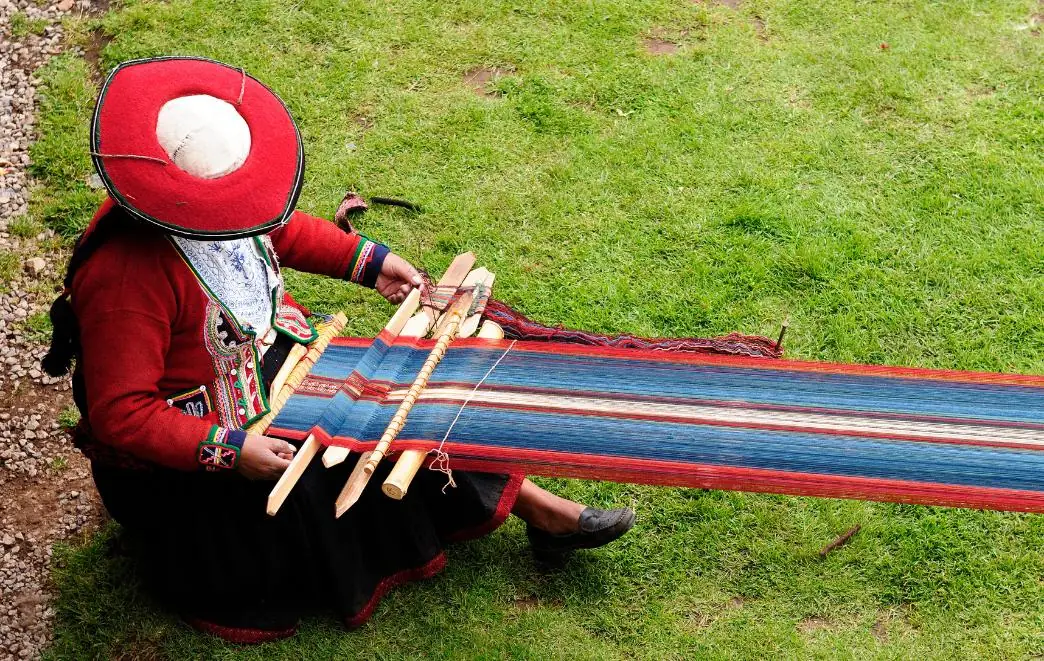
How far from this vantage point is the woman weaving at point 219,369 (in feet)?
7.30

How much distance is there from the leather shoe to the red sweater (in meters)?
1.05

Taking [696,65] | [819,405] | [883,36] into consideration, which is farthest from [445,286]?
[883,36]

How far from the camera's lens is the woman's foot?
3146 mm

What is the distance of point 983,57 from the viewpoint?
4891 millimetres

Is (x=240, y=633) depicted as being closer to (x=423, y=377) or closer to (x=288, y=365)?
(x=288, y=365)

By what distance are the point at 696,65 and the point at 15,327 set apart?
11.3 ft

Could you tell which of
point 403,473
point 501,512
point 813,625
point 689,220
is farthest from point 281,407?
point 689,220

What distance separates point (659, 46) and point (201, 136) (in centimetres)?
339

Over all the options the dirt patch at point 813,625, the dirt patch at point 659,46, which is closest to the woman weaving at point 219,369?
the dirt patch at point 813,625

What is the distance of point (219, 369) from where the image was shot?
2703mm

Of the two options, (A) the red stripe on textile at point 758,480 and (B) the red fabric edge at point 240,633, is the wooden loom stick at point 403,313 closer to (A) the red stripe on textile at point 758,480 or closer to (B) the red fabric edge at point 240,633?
(A) the red stripe on textile at point 758,480

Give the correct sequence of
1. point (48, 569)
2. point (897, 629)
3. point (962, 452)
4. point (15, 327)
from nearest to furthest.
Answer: point (962, 452), point (897, 629), point (48, 569), point (15, 327)

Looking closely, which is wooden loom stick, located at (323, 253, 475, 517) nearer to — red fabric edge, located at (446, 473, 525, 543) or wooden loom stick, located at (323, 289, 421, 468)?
wooden loom stick, located at (323, 289, 421, 468)

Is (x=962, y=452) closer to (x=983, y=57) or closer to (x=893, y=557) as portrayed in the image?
(x=893, y=557)
